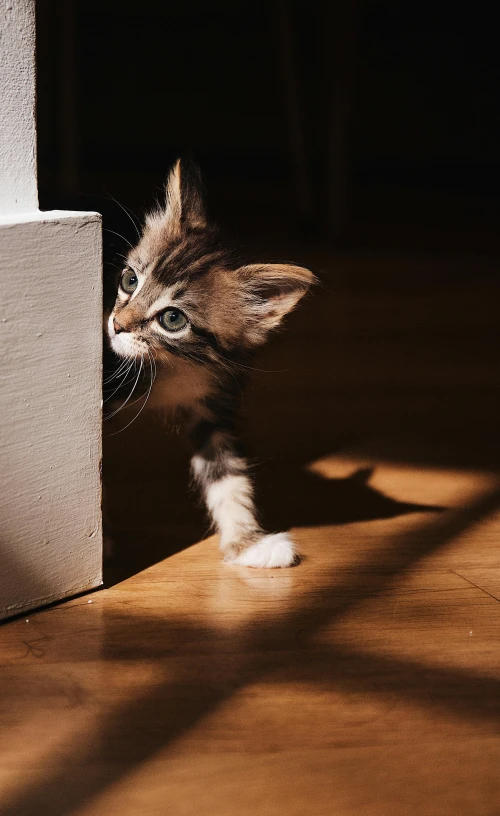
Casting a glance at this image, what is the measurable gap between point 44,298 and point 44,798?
1.59 feet

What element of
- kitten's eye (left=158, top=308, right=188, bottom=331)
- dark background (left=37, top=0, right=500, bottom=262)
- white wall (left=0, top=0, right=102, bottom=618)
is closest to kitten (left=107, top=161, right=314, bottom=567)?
kitten's eye (left=158, top=308, right=188, bottom=331)

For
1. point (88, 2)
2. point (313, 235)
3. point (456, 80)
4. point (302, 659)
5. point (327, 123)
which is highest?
point (88, 2)

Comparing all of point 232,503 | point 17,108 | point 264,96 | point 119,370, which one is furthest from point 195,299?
point 264,96

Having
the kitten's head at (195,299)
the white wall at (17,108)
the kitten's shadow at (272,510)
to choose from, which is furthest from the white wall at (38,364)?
Result: the kitten's head at (195,299)

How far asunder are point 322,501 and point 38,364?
537 mm

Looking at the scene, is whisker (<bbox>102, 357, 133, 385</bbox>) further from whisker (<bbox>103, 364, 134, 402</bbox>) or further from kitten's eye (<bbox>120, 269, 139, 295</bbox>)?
kitten's eye (<bbox>120, 269, 139, 295</bbox>)

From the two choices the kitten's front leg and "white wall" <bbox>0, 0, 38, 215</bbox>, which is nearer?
"white wall" <bbox>0, 0, 38, 215</bbox>

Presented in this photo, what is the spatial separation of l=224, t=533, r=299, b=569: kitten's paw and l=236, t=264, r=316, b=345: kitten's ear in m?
0.30

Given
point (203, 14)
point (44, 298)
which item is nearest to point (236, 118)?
point (203, 14)

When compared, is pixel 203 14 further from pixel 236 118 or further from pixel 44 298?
pixel 44 298

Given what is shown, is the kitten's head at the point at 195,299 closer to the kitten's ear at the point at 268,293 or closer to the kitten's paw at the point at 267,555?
the kitten's ear at the point at 268,293

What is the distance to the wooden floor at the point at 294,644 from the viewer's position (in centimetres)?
80

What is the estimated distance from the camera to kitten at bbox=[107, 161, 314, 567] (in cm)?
131

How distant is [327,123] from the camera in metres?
2.65
